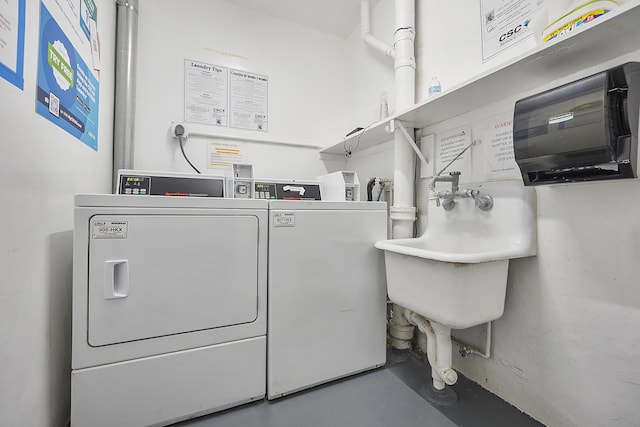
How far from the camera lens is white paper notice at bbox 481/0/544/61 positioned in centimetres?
124

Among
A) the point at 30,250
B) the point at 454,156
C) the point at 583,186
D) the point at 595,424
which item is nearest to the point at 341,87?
the point at 454,156

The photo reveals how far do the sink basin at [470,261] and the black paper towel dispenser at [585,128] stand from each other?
0.25m

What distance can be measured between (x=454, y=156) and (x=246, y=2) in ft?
6.73

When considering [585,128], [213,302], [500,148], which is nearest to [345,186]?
[500,148]

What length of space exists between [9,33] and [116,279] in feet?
2.71

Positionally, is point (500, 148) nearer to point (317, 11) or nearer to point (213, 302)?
point (213, 302)

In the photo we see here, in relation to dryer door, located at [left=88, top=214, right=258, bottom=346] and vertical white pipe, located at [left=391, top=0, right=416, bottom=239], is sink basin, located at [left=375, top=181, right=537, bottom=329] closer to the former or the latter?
vertical white pipe, located at [left=391, top=0, right=416, bottom=239]

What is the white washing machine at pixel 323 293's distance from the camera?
1.32 meters

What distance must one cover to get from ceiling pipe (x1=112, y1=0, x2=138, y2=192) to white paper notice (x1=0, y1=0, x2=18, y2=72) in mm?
1061

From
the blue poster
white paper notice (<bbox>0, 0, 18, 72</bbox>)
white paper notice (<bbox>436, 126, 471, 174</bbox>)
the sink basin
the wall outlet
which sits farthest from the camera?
the wall outlet

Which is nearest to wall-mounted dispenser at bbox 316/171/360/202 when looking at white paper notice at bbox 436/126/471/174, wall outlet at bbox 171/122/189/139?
white paper notice at bbox 436/126/471/174

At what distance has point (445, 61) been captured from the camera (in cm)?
164

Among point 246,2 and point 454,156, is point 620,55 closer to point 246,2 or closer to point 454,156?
point 454,156

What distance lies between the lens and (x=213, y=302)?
120 cm
